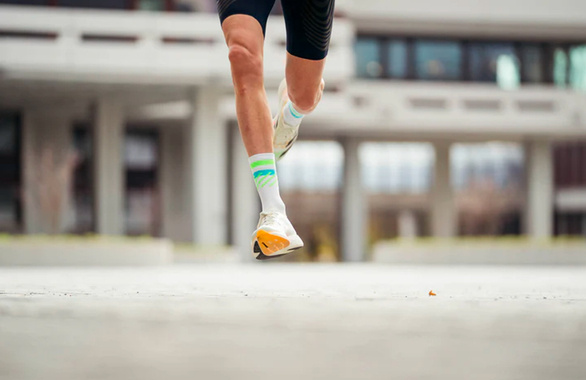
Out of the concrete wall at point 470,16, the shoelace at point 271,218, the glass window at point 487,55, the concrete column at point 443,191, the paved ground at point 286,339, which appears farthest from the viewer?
the concrete column at point 443,191

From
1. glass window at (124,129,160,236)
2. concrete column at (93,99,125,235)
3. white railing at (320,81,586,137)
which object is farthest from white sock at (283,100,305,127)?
glass window at (124,129,160,236)

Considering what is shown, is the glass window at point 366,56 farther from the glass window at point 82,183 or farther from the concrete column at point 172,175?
the glass window at point 82,183

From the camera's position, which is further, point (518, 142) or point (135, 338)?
point (518, 142)

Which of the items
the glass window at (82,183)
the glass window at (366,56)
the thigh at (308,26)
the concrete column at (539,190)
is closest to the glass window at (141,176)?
the glass window at (82,183)

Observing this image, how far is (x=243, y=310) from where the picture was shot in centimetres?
304

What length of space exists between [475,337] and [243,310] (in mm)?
941

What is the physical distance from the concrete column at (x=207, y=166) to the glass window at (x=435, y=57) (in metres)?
12.6

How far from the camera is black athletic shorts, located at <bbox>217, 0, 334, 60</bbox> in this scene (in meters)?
4.33

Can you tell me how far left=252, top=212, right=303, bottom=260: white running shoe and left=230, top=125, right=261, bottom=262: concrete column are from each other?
86.8ft

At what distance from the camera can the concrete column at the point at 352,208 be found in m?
35.0

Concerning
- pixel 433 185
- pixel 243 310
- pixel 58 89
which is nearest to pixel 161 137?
pixel 58 89

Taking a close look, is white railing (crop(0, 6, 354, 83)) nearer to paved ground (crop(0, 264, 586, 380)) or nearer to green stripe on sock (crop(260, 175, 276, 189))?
green stripe on sock (crop(260, 175, 276, 189))

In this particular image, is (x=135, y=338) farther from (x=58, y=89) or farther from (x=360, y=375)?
(x=58, y=89)

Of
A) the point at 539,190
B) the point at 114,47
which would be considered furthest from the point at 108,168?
the point at 539,190
